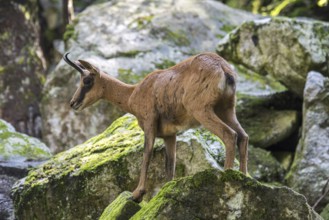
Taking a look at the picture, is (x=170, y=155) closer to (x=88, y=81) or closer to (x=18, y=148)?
(x=88, y=81)

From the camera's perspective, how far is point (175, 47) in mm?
14633

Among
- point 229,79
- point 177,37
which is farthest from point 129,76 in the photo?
Answer: point 229,79

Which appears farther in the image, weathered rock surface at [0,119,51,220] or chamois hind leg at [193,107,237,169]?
weathered rock surface at [0,119,51,220]

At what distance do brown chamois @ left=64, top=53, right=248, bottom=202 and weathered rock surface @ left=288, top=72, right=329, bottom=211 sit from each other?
164 inches

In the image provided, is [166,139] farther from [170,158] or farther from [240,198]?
[240,198]

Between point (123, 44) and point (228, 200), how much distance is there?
942cm

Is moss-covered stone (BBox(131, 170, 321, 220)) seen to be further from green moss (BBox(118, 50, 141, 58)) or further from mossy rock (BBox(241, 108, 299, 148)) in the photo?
green moss (BBox(118, 50, 141, 58))

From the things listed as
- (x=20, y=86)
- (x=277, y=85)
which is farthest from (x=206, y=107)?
(x=20, y=86)

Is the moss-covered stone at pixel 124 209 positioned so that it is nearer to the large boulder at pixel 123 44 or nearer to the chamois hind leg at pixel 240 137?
the chamois hind leg at pixel 240 137

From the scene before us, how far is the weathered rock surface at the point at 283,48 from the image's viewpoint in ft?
37.8

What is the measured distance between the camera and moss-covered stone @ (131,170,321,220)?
18.6 feet

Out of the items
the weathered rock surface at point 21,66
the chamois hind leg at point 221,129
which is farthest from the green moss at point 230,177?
the weathered rock surface at point 21,66

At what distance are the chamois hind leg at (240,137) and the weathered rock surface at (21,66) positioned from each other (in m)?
10.8

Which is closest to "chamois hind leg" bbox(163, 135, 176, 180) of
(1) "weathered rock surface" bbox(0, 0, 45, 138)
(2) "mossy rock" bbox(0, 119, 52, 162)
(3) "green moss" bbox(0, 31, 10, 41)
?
(2) "mossy rock" bbox(0, 119, 52, 162)
